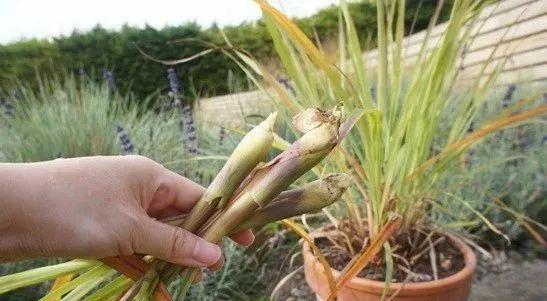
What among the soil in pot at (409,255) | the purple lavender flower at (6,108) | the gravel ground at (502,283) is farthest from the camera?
the purple lavender flower at (6,108)

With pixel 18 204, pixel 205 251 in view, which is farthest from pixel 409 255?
pixel 18 204

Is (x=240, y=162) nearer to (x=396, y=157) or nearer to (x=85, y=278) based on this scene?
(x=85, y=278)

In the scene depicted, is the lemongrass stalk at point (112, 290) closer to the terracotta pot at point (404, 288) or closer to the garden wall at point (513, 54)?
the terracotta pot at point (404, 288)

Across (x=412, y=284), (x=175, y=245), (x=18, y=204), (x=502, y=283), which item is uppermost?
(x=18, y=204)

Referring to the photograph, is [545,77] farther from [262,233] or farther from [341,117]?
[341,117]

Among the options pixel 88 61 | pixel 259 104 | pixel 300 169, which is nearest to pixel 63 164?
pixel 300 169

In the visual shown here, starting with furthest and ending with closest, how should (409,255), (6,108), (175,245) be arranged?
(6,108), (409,255), (175,245)

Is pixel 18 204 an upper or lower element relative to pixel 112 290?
upper

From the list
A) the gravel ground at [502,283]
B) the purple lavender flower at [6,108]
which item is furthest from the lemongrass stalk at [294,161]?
the purple lavender flower at [6,108]
